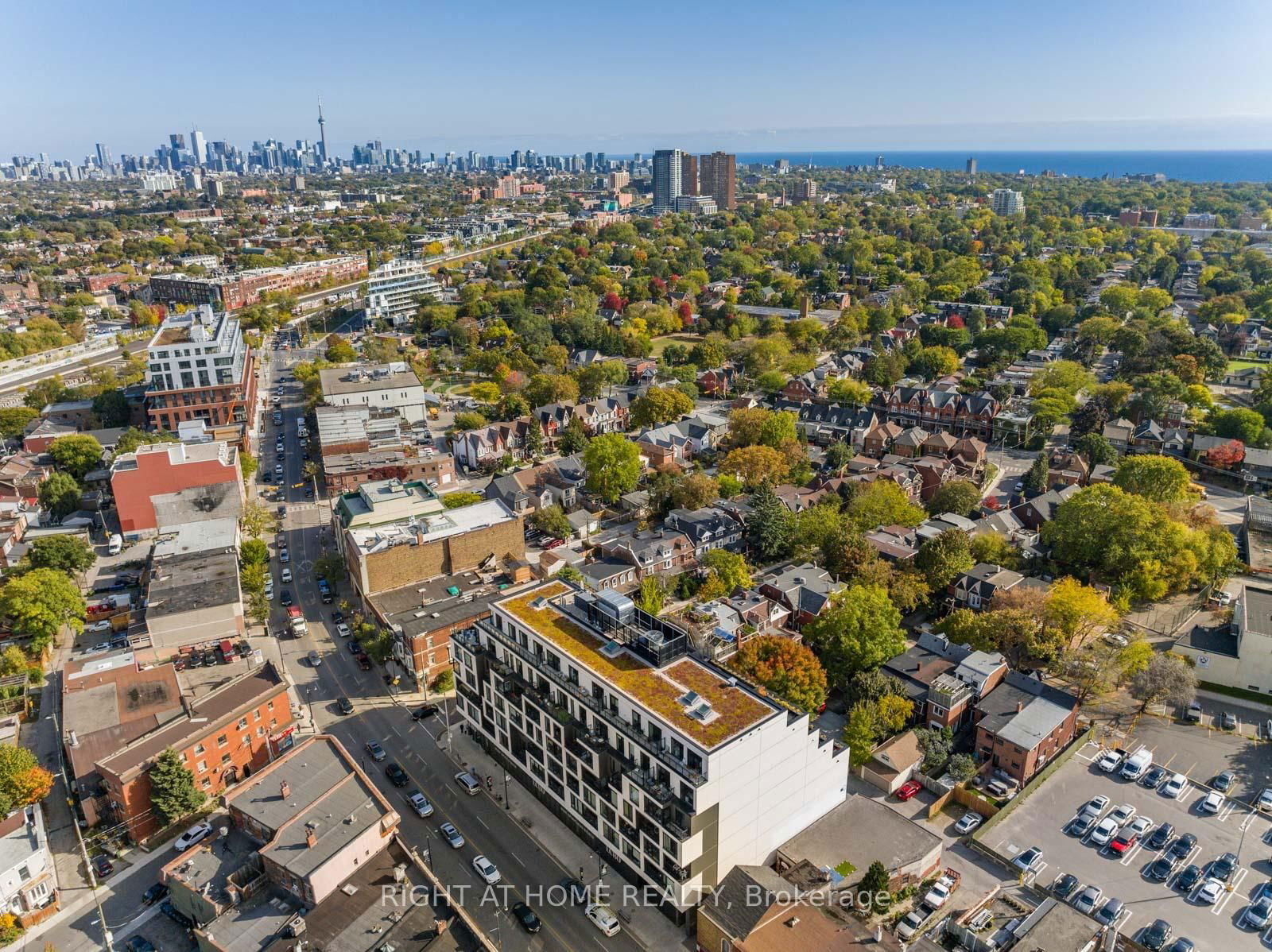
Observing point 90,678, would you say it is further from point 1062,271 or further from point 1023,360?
point 1062,271

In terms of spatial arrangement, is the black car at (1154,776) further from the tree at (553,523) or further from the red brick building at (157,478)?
the red brick building at (157,478)

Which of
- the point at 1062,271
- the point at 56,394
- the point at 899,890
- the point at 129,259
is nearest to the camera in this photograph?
the point at 899,890

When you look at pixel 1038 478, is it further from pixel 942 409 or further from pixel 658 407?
pixel 658 407

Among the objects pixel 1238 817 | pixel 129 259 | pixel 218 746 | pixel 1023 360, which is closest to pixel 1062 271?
pixel 1023 360

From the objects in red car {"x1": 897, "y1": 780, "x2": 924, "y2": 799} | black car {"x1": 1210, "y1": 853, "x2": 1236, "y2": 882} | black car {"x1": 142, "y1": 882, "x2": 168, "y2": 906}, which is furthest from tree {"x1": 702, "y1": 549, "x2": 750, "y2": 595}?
black car {"x1": 142, "y1": 882, "x2": 168, "y2": 906}

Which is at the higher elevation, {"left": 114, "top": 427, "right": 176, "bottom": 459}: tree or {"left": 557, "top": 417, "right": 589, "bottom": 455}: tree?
{"left": 114, "top": 427, "right": 176, "bottom": 459}: tree

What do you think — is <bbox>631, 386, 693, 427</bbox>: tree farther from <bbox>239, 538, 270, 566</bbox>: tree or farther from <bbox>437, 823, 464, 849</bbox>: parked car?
<bbox>437, 823, 464, 849</bbox>: parked car

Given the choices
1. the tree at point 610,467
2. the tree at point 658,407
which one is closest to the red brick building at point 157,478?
the tree at point 610,467
